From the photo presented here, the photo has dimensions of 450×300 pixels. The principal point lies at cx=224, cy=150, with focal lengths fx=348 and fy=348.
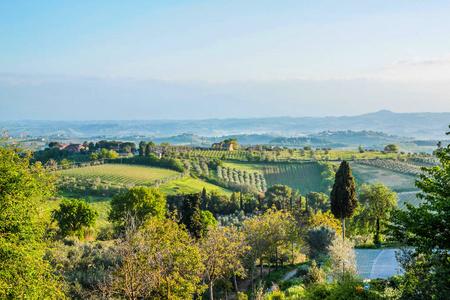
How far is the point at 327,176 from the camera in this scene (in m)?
102

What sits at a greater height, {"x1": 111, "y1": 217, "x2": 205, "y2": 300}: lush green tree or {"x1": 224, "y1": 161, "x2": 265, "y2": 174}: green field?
{"x1": 111, "y1": 217, "x2": 205, "y2": 300}: lush green tree

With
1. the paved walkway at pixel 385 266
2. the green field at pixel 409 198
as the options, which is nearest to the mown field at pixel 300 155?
the green field at pixel 409 198

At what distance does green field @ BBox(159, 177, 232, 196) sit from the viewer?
3059 inches

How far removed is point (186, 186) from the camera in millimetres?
82125

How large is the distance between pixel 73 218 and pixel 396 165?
3751 inches

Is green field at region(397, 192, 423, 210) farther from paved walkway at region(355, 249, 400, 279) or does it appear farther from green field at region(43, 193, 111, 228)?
green field at region(43, 193, 111, 228)

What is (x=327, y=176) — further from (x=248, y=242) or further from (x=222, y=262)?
(x=222, y=262)

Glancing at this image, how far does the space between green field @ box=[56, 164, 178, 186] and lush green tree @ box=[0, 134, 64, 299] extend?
68.7m

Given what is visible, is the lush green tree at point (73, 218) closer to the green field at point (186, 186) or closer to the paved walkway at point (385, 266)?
the green field at point (186, 186)

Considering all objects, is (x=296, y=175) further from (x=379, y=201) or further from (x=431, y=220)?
(x=431, y=220)

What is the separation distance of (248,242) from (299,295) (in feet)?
32.3

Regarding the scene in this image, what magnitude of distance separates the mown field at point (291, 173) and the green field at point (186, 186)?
21.3 metres

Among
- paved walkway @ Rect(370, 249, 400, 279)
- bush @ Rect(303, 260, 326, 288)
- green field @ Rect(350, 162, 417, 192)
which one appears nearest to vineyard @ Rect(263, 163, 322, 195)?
green field @ Rect(350, 162, 417, 192)

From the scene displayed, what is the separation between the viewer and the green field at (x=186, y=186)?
77688mm
